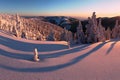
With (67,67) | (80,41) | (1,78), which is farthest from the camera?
(80,41)

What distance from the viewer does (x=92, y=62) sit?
18891 millimetres

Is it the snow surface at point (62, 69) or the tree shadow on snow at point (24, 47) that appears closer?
the snow surface at point (62, 69)

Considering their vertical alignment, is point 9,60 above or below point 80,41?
above

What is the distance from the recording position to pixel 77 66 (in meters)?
17.4

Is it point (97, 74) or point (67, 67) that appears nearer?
point (97, 74)

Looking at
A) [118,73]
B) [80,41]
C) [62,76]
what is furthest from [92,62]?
[80,41]

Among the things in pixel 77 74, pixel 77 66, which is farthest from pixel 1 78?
pixel 77 66

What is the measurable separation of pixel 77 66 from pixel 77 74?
215cm

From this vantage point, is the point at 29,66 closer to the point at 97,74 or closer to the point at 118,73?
the point at 97,74

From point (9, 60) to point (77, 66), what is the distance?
Result: 214 inches

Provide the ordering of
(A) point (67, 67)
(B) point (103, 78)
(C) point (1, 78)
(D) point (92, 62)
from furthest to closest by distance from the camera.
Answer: (D) point (92, 62) < (A) point (67, 67) < (B) point (103, 78) < (C) point (1, 78)

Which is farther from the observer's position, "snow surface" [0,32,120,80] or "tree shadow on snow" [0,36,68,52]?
"tree shadow on snow" [0,36,68,52]

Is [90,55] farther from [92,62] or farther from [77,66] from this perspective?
[77,66]

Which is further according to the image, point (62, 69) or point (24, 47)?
point (24, 47)
